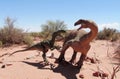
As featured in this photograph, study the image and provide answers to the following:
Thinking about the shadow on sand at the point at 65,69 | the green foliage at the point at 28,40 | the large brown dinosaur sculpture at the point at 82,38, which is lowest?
the shadow on sand at the point at 65,69

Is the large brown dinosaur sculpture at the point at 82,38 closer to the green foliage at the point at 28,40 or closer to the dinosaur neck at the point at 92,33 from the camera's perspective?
the dinosaur neck at the point at 92,33

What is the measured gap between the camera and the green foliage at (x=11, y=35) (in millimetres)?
19980

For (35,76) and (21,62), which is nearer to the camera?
(35,76)

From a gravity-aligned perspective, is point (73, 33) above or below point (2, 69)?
above

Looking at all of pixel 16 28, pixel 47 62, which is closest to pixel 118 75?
pixel 47 62

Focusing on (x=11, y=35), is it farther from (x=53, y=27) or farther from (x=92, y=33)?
(x=92, y=33)

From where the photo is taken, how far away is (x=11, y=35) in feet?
66.1

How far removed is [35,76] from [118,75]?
9.74 ft

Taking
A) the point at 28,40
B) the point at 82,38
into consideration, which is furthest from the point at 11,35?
the point at 82,38

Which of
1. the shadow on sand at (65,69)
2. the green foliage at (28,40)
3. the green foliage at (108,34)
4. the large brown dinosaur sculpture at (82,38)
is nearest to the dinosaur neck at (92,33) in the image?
the large brown dinosaur sculpture at (82,38)

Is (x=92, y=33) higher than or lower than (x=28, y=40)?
higher

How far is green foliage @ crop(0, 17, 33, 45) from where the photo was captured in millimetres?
19980

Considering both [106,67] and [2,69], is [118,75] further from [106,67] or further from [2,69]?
[2,69]

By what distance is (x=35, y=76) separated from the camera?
895 centimetres
